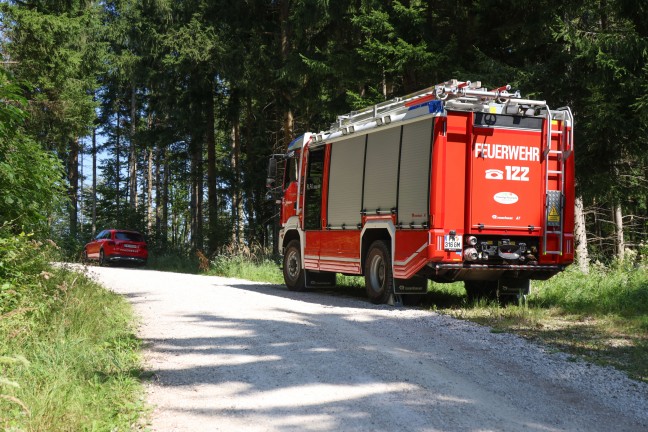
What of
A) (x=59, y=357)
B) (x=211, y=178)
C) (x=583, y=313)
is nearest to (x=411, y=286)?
(x=583, y=313)

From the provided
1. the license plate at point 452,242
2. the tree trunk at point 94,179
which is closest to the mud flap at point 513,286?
the license plate at point 452,242

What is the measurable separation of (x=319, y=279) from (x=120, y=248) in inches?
668

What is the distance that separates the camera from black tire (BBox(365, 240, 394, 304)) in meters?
12.3

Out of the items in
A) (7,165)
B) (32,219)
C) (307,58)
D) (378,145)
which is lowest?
(32,219)

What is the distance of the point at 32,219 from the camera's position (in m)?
9.80

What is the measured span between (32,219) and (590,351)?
7.76 meters

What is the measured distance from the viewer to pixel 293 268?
16219mm

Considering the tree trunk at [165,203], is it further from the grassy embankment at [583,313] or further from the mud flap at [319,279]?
the grassy embankment at [583,313]

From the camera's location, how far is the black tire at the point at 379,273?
12.3 metres

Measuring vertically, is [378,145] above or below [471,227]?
above

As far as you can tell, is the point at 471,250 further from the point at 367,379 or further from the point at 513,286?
the point at 367,379

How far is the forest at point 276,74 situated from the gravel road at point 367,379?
3.68m

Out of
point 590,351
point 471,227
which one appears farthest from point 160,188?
point 590,351

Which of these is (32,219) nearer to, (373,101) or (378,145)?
(378,145)
